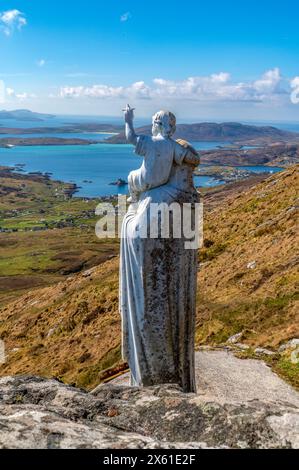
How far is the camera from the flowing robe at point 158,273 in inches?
285

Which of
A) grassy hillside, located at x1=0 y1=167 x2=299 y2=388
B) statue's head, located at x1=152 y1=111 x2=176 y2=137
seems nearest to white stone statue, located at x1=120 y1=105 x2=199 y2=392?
statue's head, located at x1=152 y1=111 x2=176 y2=137

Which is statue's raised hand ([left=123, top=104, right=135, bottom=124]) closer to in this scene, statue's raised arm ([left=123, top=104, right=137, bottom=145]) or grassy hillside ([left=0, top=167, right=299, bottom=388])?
statue's raised arm ([left=123, top=104, right=137, bottom=145])

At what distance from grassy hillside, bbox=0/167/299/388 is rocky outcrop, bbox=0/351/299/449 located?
7.50 meters

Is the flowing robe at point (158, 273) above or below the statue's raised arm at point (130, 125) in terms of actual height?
below

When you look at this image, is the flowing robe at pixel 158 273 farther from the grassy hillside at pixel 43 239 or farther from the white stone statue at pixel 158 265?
the grassy hillside at pixel 43 239

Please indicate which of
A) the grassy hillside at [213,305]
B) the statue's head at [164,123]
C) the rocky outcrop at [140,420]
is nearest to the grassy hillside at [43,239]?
the grassy hillside at [213,305]

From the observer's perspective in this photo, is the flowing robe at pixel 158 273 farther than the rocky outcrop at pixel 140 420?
Yes

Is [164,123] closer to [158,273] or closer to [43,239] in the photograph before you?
[158,273]

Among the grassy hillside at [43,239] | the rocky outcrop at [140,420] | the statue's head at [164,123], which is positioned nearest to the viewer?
the rocky outcrop at [140,420]

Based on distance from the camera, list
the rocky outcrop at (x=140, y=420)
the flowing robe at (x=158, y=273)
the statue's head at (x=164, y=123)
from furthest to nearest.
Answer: the statue's head at (x=164, y=123)
the flowing robe at (x=158, y=273)
the rocky outcrop at (x=140, y=420)

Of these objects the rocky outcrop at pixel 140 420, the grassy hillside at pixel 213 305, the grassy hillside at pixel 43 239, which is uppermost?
the rocky outcrop at pixel 140 420

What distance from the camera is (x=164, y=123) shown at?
737cm

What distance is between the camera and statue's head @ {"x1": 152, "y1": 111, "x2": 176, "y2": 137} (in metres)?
7.37

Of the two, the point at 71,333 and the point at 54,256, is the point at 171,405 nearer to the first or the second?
the point at 71,333
